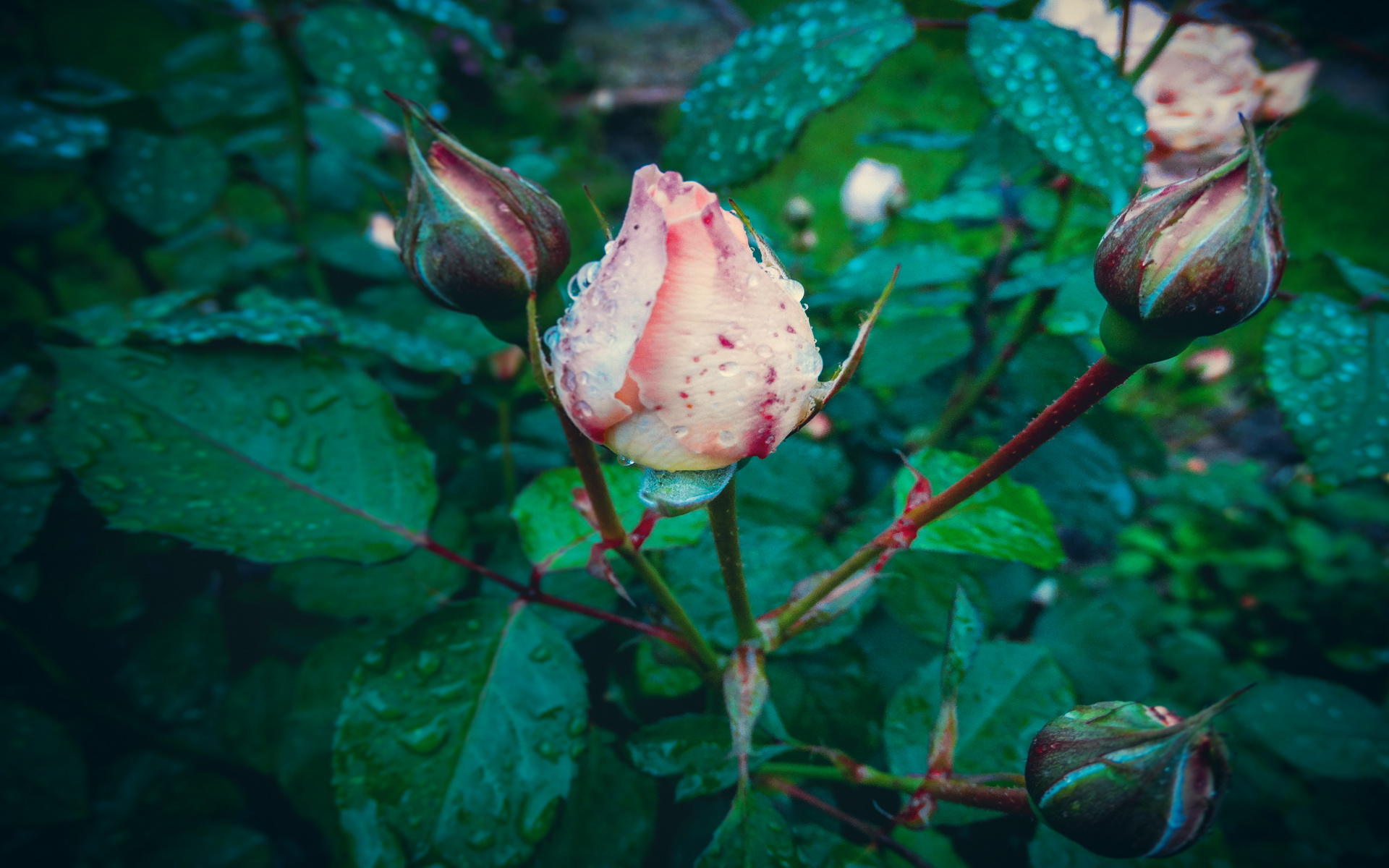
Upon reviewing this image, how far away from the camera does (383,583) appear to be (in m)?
0.76

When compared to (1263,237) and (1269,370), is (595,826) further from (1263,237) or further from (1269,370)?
(1269,370)

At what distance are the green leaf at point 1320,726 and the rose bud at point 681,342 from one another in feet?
3.60

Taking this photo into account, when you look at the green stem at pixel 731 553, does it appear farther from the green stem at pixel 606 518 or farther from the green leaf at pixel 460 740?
the green leaf at pixel 460 740

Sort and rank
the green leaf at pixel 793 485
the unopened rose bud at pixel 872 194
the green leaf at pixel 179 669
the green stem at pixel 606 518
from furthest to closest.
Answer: the unopened rose bud at pixel 872 194, the green leaf at pixel 793 485, the green leaf at pixel 179 669, the green stem at pixel 606 518

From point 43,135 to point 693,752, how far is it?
3.95 ft

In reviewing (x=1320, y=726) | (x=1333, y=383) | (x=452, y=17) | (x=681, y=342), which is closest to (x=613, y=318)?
(x=681, y=342)

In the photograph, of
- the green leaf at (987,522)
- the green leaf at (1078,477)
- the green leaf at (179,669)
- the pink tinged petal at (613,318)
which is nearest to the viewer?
the pink tinged petal at (613,318)

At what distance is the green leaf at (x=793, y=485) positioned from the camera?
93 cm

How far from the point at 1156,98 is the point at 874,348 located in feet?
1.63

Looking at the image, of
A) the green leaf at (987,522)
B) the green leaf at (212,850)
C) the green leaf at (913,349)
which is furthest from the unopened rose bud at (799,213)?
the green leaf at (212,850)

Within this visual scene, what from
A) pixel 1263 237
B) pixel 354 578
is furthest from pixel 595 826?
pixel 1263 237

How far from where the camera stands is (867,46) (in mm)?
699

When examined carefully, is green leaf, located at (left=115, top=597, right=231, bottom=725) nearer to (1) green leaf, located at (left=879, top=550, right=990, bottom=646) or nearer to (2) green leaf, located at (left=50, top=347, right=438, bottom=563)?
(2) green leaf, located at (left=50, top=347, right=438, bottom=563)

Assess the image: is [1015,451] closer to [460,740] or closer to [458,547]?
[460,740]
